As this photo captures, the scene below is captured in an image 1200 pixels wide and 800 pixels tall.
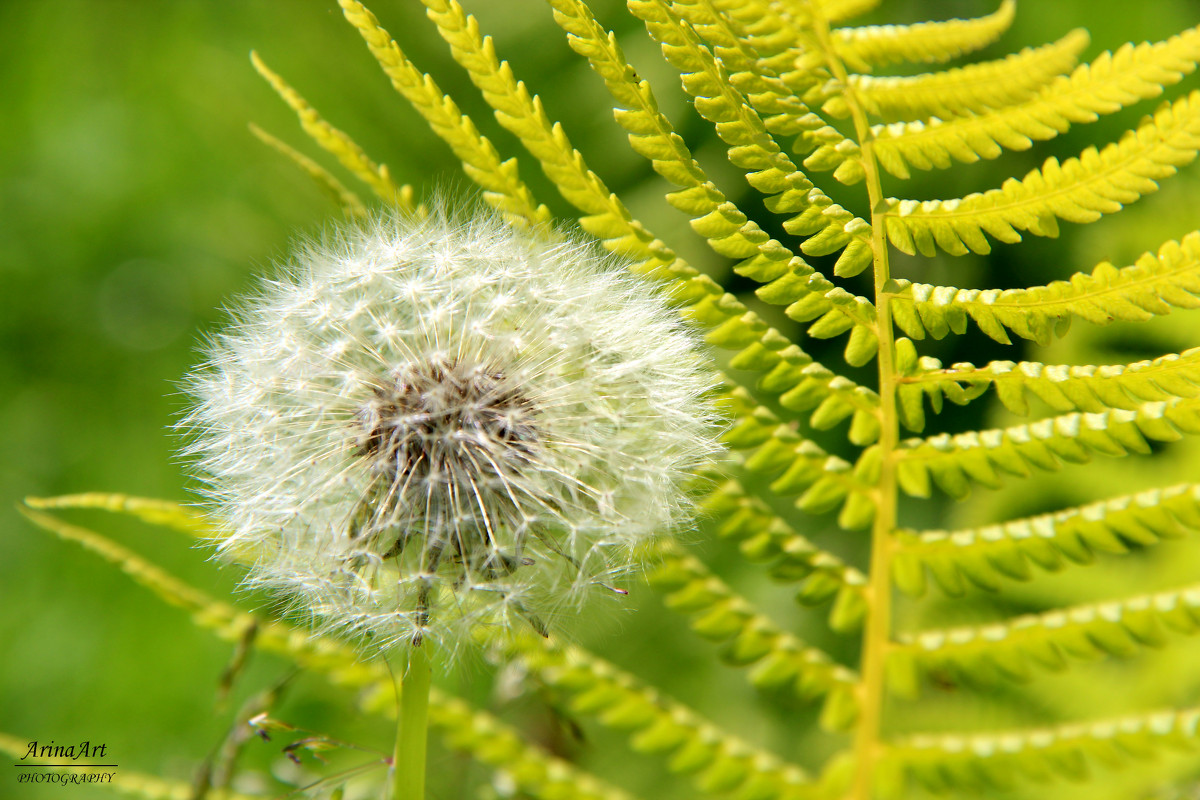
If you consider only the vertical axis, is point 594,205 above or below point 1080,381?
above

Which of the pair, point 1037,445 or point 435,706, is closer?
point 1037,445

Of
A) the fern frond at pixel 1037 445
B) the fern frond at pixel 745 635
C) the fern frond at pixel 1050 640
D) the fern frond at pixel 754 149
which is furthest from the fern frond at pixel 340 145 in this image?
the fern frond at pixel 1050 640

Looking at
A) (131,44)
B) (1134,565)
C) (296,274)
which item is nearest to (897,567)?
(296,274)

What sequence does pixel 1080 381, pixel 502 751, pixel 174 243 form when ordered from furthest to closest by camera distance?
pixel 174 243 < pixel 502 751 < pixel 1080 381

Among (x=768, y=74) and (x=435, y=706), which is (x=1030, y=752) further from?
(x=768, y=74)

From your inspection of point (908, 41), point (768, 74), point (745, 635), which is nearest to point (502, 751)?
point (745, 635)

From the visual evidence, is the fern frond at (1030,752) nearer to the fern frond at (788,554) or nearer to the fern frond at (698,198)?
the fern frond at (788,554)

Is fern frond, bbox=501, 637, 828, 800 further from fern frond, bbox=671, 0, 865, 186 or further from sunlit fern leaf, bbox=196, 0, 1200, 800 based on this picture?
fern frond, bbox=671, 0, 865, 186

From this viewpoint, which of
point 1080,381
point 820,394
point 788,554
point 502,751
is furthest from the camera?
point 502,751
